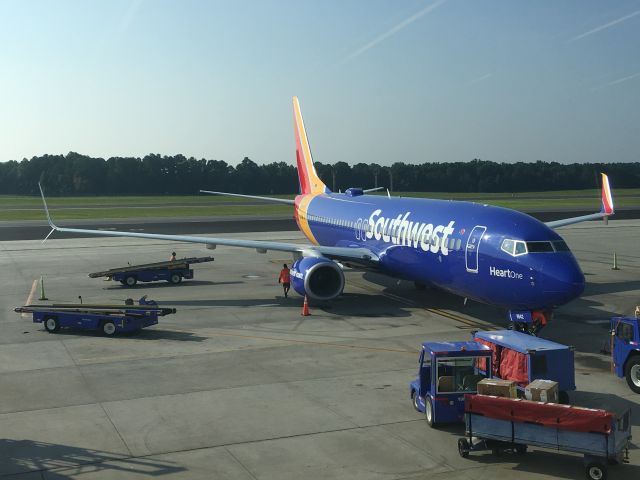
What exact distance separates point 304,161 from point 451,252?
88.0 feet

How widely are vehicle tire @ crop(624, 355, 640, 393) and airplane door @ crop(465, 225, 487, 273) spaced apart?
23.0ft

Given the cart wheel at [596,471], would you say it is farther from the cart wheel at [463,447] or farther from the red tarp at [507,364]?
the red tarp at [507,364]

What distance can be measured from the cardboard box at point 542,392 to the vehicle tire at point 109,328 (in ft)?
54.6

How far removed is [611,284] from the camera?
132 feet

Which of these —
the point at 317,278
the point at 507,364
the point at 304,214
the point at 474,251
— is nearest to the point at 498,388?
the point at 507,364

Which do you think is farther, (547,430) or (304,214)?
(304,214)

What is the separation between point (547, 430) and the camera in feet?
48.4

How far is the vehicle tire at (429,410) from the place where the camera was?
56.1 feet

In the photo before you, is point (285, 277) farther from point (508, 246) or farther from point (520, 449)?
point (520, 449)

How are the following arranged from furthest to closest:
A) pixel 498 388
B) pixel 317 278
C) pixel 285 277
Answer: pixel 285 277 → pixel 317 278 → pixel 498 388

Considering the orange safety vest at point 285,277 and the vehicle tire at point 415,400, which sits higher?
the orange safety vest at point 285,277

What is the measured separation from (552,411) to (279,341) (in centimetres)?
1330

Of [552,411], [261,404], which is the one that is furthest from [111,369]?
[552,411]

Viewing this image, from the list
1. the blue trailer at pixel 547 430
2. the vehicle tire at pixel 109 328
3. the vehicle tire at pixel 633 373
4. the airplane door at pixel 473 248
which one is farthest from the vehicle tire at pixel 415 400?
the vehicle tire at pixel 109 328
